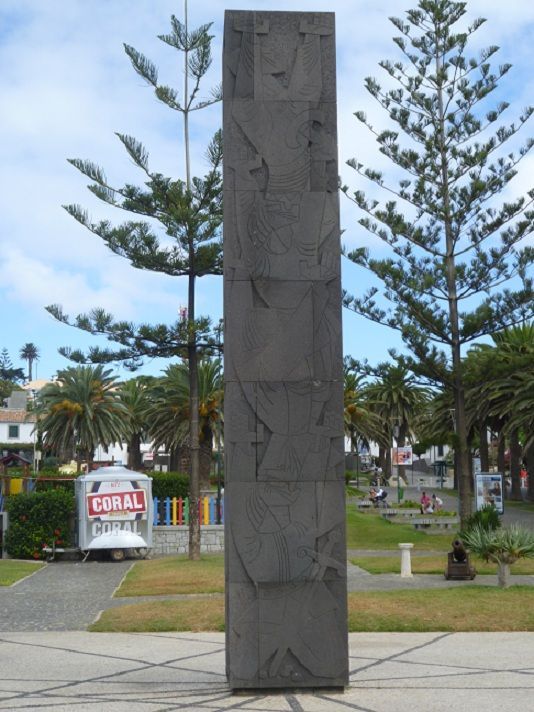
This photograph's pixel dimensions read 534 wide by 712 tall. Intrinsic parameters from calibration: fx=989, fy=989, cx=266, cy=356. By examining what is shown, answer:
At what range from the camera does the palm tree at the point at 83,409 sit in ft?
159

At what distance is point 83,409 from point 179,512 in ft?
79.3

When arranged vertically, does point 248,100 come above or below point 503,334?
below

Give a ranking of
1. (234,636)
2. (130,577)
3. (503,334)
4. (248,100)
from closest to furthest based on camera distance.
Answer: (234,636) < (248,100) < (130,577) < (503,334)

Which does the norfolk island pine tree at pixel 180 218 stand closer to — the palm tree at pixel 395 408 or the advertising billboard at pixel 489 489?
the advertising billboard at pixel 489 489

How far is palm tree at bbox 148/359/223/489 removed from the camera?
42250 millimetres

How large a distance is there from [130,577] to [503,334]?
2848 cm

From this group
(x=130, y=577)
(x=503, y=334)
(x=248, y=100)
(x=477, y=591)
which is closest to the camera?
(x=248, y=100)

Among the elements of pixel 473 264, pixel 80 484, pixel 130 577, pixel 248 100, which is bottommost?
pixel 130 577

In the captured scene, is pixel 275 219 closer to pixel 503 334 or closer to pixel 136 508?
pixel 136 508

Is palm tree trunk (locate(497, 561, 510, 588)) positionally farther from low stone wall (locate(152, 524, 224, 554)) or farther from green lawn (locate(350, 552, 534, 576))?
low stone wall (locate(152, 524, 224, 554))

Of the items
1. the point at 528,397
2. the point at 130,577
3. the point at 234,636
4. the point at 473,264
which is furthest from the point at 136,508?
the point at 528,397

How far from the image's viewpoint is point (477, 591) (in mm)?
14297

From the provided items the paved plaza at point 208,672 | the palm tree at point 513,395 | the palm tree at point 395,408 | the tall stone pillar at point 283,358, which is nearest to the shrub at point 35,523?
the paved plaza at point 208,672

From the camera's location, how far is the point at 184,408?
4441 centimetres
